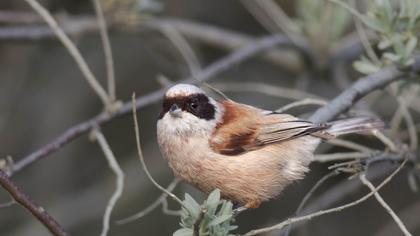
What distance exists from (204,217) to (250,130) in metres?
1.49

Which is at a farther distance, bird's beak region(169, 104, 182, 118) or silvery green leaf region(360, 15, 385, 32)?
bird's beak region(169, 104, 182, 118)

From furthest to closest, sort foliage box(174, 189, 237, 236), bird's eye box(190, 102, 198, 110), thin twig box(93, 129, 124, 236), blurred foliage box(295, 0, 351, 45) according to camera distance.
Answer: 1. blurred foliage box(295, 0, 351, 45)
2. bird's eye box(190, 102, 198, 110)
3. thin twig box(93, 129, 124, 236)
4. foliage box(174, 189, 237, 236)

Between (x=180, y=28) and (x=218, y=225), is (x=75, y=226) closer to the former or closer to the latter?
(x=180, y=28)

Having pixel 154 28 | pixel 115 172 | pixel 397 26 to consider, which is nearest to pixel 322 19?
pixel 154 28

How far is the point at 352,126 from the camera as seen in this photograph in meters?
4.45

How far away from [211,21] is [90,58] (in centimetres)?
144

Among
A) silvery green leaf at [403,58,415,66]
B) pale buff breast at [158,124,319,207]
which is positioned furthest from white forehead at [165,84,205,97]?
silvery green leaf at [403,58,415,66]

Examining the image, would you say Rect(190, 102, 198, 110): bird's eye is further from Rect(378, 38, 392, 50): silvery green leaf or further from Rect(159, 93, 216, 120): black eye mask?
Rect(378, 38, 392, 50): silvery green leaf

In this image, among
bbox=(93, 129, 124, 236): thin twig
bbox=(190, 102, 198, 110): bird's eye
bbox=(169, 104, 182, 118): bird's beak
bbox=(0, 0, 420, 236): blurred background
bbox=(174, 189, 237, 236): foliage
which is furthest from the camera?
bbox=(0, 0, 420, 236): blurred background

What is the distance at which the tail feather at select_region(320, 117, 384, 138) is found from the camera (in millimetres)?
4375

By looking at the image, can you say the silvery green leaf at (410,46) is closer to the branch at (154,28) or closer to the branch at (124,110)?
the branch at (124,110)

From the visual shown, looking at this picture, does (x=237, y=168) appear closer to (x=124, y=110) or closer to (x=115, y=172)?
(x=115, y=172)

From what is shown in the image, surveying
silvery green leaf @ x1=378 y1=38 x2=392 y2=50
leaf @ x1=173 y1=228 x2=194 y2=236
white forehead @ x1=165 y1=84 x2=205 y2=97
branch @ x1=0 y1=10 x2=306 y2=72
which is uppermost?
branch @ x1=0 y1=10 x2=306 y2=72

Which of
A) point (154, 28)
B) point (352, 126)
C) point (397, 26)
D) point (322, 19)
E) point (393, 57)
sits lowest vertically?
→ point (352, 126)
